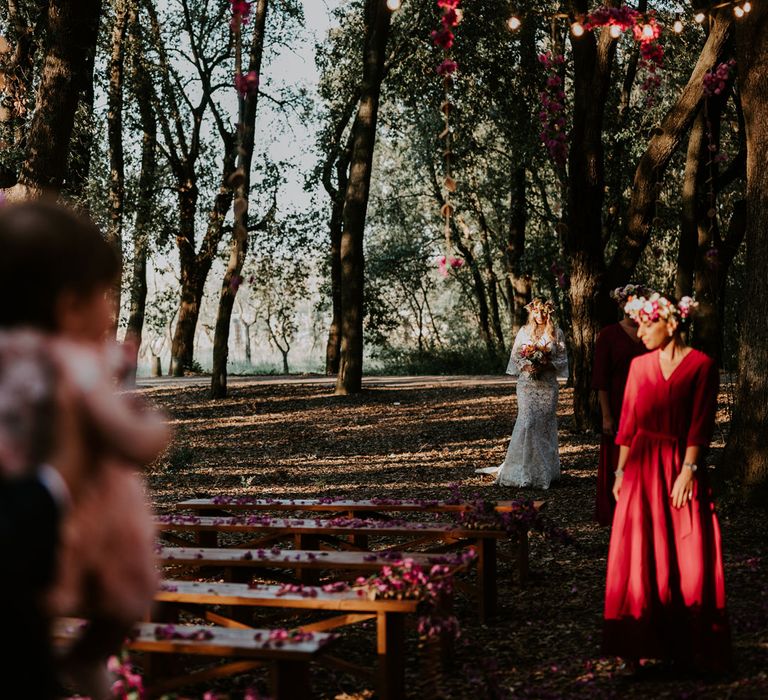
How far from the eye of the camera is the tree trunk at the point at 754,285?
29.5ft

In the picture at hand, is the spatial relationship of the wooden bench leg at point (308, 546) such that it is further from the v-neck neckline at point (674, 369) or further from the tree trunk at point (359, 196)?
the tree trunk at point (359, 196)

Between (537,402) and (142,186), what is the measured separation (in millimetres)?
16401

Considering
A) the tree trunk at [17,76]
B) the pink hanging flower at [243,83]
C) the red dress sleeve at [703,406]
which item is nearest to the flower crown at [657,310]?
the red dress sleeve at [703,406]

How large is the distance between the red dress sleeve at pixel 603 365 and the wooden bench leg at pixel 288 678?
16.5 ft

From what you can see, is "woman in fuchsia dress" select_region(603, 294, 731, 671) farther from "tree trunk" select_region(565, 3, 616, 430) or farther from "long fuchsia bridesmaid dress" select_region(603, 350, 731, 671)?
"tree trunk" select_region(565, 3, 616, 430)

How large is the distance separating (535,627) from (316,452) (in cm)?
932

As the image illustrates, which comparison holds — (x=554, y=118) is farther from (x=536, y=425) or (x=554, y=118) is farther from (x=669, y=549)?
(x=669, y=549)

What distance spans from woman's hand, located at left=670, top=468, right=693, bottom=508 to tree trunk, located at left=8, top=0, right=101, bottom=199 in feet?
22.3

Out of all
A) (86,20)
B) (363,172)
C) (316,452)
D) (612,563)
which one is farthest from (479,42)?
(612,563)

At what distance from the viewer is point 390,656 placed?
4758 millimetres

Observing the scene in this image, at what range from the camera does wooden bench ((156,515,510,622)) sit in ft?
21.9

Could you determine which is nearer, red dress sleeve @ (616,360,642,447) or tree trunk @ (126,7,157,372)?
red dress sleeve @ (616,360,642,447)

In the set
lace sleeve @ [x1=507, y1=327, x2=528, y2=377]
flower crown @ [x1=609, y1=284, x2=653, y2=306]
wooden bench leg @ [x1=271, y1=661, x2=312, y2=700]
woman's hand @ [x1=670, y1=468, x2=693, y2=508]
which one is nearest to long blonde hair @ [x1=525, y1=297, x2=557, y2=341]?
lace sleeve @ [x1=507, y1=327, x2=528, y2=377]

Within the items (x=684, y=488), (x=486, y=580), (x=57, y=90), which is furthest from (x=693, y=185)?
(x=684, y=488)
